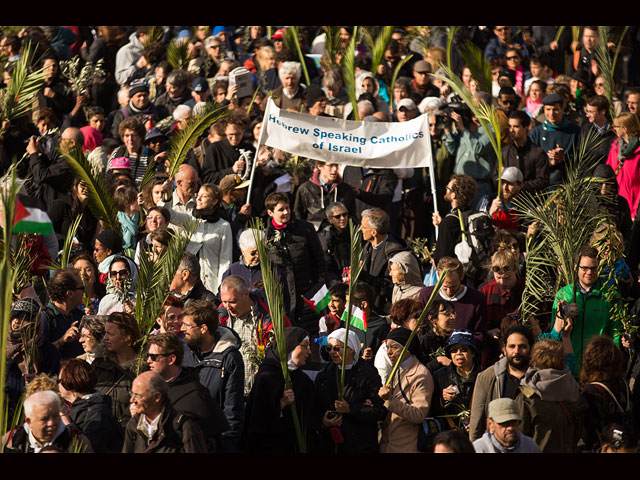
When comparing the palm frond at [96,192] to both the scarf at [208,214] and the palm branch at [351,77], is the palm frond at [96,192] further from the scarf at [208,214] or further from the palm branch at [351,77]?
the palm branch at [351,77]

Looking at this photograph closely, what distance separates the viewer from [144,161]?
1450cm

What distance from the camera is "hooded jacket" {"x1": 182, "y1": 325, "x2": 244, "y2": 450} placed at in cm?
941

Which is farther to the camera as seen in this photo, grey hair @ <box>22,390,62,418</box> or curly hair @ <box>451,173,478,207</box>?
curly hair @ <box>451,173,478,207</box>

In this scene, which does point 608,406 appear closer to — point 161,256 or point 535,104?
point 161,256

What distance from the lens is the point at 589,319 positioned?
1096 cm

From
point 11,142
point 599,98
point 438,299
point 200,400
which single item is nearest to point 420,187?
point 599,98

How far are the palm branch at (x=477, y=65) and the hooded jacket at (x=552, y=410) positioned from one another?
308 inches

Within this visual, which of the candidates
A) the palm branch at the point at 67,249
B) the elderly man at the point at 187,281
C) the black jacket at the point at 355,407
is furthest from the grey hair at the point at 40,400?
the palm branch at the point at 67,249

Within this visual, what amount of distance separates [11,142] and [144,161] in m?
1.53

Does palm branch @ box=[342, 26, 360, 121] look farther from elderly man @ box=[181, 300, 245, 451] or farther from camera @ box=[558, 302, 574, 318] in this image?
elderly man @ box=[181, 300, 245, 451]

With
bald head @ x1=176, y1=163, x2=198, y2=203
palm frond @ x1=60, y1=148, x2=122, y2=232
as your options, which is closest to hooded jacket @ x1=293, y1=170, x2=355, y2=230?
bald head @ x1=176, y1=163, x2=198, y2=203

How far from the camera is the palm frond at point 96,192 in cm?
1324

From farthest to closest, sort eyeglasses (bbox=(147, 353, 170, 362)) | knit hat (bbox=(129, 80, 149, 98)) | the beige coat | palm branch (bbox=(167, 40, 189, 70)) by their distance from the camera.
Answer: palm branch (bbox=(167, 40, 189, 70)) → knit hat (bbox=(129, 80, 149, 98)) → the beige coat → eyeglasses (bbox=(147, 353, 170, 362))

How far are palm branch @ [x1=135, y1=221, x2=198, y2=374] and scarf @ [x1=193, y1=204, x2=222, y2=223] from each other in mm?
1500
